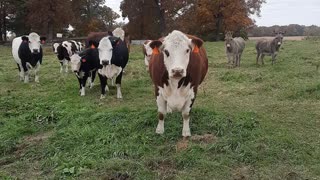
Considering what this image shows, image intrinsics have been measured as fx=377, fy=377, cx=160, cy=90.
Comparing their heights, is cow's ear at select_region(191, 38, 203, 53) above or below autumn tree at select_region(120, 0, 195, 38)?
below

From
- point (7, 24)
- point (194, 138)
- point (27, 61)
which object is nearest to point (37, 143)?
point (194, 138)

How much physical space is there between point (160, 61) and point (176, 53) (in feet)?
1.93

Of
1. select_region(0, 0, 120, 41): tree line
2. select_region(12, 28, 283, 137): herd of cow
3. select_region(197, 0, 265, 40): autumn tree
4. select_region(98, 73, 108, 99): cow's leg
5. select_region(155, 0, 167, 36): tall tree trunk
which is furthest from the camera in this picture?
select_region(155, 0, 167, 36): tall tree trunk

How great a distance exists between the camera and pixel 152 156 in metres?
5.18

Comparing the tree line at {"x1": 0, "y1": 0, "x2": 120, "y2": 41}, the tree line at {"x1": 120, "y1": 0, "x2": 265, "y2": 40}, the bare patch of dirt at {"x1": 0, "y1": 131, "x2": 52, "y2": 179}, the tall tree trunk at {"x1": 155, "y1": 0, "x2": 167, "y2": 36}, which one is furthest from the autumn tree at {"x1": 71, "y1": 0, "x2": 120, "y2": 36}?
the bare patch of dirt at {"x1": 0, "y1": 131, "x2": 52, "y2": 179}

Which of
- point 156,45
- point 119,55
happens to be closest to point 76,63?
point 119,55

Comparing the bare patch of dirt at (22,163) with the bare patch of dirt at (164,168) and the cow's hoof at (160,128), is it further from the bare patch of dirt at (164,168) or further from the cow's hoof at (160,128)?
the cow's hoof at (160,128)

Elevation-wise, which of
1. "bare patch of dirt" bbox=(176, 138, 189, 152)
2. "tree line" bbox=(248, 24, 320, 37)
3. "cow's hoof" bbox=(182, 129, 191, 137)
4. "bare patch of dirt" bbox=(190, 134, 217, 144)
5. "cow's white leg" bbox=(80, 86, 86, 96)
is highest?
"tree line" bbox=(248, 24, 320, 37)

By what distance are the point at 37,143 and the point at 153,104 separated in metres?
3.07

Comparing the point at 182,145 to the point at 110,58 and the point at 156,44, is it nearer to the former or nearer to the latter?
the point at 156,44

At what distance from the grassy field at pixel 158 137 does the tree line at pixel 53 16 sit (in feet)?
87.4

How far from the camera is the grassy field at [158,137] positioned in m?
4.76

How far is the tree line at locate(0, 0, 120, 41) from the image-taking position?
3459 centimetres

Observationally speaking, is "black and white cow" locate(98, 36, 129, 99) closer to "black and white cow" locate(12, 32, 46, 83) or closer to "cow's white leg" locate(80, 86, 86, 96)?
"cow's white leg" locate(80, 86, 86, 96)
